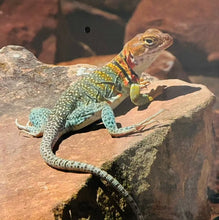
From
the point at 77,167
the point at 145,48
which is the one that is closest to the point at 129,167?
the point at 77,167

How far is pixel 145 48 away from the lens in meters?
2.52

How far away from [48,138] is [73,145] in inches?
5.5

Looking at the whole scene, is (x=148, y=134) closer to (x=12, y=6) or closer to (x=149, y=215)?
(x=149, y=215)

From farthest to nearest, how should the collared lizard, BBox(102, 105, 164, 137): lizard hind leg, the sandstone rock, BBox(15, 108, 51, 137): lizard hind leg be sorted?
1. the sandstone rock
2. BBox(15, 108, 51, 137): lizard hind leg
3. the collared lizard
4. BBox(102, 105, 164, 137): lizard hind leg

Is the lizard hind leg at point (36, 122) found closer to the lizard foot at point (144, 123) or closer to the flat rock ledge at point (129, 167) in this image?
the flat rock ledge at point (129, 167)

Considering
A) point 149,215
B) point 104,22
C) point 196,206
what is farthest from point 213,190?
point 104,22

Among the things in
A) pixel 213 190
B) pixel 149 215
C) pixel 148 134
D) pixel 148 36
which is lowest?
pixel 213 190

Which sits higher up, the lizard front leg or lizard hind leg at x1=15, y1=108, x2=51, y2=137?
the lizard front leg

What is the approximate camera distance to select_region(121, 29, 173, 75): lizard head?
2490 millimetres

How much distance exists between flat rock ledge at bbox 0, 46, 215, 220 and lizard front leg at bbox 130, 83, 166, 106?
0.05 meters

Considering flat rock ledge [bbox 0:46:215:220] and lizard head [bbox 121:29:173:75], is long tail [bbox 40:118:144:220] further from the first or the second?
lizard head [bbox 121:29:173:75]

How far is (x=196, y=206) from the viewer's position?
223 centimetres

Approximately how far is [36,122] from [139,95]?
666 mm

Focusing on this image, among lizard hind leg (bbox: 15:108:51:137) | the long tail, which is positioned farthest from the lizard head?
the long tail
